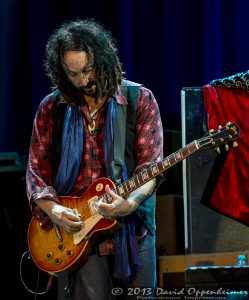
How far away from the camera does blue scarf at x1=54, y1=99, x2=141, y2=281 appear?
325 cm

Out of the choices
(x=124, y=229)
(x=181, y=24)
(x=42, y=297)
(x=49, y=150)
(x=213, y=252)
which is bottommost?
(x=42, y=297)

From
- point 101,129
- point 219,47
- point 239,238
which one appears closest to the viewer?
point 101,129

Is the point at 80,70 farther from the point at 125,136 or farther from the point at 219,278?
the point at 219,278

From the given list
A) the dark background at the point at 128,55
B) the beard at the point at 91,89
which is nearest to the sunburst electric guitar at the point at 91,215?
the beard at the point at 91,89

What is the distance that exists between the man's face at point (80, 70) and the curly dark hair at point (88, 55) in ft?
0.07

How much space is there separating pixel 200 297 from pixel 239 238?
0.85 m

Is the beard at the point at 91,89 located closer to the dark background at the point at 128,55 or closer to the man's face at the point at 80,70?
the man's face at the point at 80,70

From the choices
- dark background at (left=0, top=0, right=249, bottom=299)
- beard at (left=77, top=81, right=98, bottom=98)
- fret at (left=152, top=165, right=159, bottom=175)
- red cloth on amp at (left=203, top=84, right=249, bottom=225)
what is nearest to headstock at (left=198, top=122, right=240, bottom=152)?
fret at (left=152, top=165, right=159, bottom=175)

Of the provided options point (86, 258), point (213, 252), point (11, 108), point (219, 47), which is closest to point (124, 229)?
point (86, 258)

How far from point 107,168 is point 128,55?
1.63 metres

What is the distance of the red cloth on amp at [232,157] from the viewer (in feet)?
13.2

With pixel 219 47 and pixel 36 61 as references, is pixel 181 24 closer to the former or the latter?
pixel 219 47

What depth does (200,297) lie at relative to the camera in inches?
127

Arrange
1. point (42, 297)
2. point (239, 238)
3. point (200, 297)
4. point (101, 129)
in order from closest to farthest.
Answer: point (200, 297) → point (101, 129) → point (239, 238) → point (42, 297)
